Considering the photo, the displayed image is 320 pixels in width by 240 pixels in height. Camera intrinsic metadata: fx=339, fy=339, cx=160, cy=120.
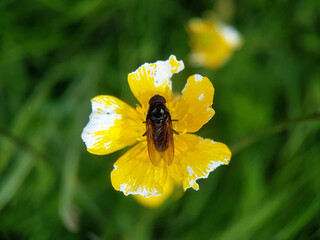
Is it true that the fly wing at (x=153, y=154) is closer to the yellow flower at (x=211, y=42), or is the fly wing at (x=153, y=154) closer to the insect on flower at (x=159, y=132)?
the insect on flower at (x=159, y=132)

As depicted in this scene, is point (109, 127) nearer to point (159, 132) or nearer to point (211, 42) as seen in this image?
point (159, 132)

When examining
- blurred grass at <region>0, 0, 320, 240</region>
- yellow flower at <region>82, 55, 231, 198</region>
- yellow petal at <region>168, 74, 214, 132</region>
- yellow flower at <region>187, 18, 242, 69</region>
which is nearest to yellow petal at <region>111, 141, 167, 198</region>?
yellow flower at <region>82, 55, 231, 198</region>

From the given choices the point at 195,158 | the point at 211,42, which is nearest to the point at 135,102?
the point at 211,42

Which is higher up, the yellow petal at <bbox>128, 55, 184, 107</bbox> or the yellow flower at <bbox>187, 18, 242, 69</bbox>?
the yellow flower at <bbox>187, 18, 242, 69</bbox>

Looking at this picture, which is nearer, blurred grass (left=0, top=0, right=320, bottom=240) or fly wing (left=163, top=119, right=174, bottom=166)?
fly wing (left=163, top=119, right=174, bottom=166)

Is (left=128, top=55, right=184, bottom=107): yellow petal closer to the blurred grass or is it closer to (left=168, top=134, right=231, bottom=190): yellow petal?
(left=168, top=134, right=231, bottom=190): yellow petal

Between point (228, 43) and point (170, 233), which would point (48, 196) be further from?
point (228, 43)

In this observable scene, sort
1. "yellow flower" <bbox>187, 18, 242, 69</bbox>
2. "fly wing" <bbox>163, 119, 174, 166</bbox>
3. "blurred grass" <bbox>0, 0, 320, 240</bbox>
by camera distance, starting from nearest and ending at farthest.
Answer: "fly wing" <bbox>163, 119, 174, 166</bbox>
"blurred grass" <bbox>0, 0, 320, 240</bbox>
"yellow flower" <bbox>187, 18, 242, 69</bbox>
